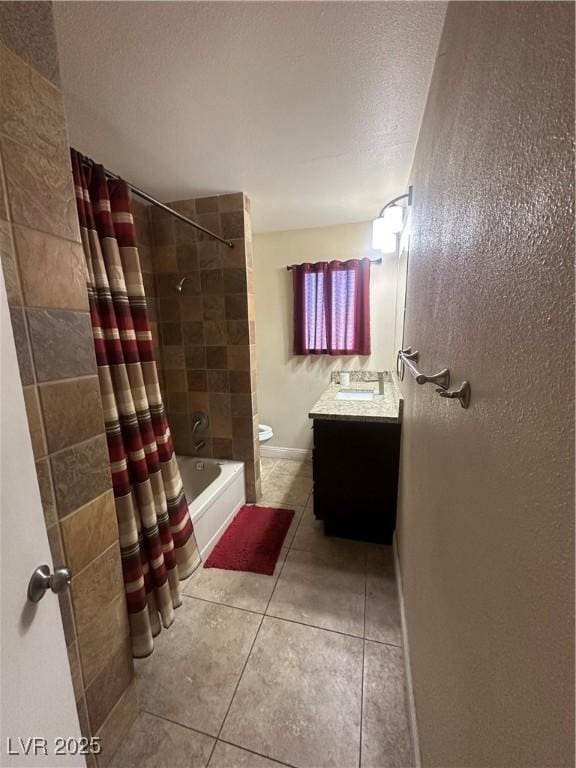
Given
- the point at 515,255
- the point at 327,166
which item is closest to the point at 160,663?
the point at 515,255

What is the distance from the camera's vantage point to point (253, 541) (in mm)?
1874

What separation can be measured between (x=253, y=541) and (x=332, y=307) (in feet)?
6.41

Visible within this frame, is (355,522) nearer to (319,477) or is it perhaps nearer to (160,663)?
(319,477)

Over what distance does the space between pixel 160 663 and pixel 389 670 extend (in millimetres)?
929

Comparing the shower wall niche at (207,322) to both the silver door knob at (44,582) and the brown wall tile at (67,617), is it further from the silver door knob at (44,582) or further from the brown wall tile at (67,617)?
the silver door knob at (44,582)

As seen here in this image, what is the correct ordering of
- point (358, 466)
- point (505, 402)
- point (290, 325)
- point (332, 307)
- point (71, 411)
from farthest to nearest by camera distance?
point (290, 325), point (332, 307), point (358, 466), point (71, 411), point (505, 402)

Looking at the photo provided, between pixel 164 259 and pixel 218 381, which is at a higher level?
pixel 164 259

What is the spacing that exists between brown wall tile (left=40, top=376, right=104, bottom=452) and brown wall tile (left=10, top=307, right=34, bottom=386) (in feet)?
0.14

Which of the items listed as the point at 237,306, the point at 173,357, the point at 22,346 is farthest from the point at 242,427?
the point at 22,346

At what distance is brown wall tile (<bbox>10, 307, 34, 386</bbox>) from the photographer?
0.65 m

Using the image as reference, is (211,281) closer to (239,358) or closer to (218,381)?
(239,358)

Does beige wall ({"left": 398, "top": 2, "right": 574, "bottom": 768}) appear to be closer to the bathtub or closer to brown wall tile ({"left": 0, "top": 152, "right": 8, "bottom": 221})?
brown wall tile ({"left": 0, "top": 152, "right": 8, "bottom": 221})

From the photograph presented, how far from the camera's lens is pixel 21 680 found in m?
0.52

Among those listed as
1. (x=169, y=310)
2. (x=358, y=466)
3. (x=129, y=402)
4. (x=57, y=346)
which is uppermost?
(x=169, y=310)
